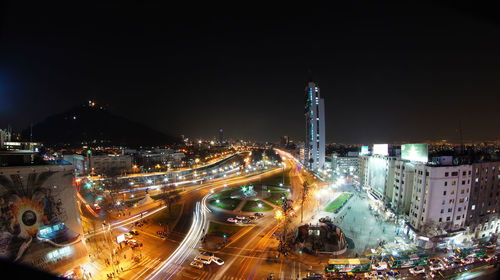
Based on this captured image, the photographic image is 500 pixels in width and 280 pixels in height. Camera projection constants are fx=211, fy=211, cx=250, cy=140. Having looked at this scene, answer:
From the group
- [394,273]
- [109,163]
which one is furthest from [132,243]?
[109,163]

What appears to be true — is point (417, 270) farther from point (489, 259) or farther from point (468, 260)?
point (489, 259)

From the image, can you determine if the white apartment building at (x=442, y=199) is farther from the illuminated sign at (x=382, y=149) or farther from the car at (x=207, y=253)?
the car at (x=207, y=253)

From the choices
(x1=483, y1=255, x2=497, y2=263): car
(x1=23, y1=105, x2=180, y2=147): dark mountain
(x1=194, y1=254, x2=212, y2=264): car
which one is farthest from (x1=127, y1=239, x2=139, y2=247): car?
(x1=23, y1=105, x2=180, y2=147): dark mountain

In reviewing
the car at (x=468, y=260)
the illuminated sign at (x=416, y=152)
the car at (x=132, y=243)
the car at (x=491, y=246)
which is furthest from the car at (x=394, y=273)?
the car at (x=132, y=243)

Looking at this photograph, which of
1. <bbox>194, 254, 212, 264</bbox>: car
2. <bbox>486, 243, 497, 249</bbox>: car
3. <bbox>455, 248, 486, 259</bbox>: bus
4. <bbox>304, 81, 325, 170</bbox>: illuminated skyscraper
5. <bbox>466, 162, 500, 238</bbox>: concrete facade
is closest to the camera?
<bbox>194, 254, 212, 264</bbox>: car

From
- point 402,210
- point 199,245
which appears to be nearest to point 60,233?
point 199,245

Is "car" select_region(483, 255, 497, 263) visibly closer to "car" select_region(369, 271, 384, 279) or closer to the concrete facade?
the concrete facade

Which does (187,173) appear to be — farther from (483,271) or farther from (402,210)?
(483,271)
